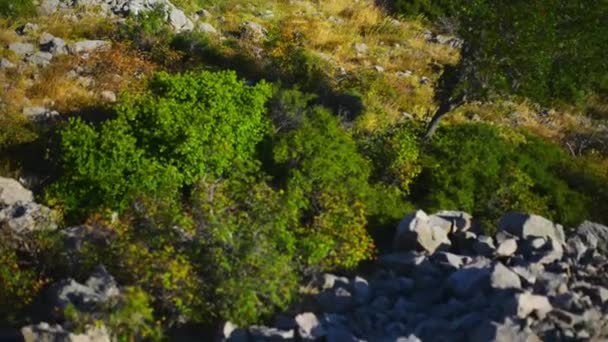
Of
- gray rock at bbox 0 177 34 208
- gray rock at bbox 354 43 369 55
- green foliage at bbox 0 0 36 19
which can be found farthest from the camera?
gray rock at bbox 354 43 369 55

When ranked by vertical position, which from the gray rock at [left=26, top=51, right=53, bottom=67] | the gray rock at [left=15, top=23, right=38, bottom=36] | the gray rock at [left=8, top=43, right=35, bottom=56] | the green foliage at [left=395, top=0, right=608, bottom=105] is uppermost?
the green foliage at [left=395, top=0, right=608, bottom=105]

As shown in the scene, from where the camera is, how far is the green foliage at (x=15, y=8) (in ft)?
49.9

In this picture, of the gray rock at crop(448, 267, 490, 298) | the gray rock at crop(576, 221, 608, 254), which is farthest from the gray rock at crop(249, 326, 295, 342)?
the gray rock at crop(576, 221, 608, 254)

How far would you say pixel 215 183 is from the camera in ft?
29.1

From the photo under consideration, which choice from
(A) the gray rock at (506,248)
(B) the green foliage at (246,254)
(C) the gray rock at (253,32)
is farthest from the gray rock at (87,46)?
(A) the gray rock at (506,248)

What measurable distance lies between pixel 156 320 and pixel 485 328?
3.18 m

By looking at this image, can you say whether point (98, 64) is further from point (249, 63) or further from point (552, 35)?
point (552, 35)

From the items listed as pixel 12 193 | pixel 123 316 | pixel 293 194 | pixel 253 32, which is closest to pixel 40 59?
pixel 253 32

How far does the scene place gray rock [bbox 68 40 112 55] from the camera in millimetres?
13945

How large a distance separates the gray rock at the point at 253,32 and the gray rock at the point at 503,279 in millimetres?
9330

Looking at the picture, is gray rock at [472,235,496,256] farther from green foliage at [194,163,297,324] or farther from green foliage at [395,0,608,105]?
green foliage at [395,0,608,105]

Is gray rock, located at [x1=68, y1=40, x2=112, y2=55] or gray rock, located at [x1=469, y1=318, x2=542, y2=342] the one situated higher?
gray rock, located at [x1=469, y1=318, x2=542, y2=342]

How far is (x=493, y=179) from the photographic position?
1049cm

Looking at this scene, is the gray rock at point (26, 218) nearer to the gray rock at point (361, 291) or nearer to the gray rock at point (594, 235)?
the gray rock at point (361, 291)
